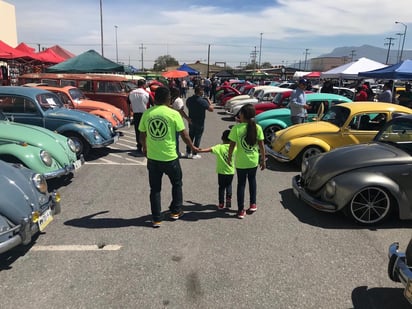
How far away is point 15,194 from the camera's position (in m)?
3.65

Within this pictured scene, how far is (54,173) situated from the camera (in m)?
5.46

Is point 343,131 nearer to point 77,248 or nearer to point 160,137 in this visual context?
point 160,137

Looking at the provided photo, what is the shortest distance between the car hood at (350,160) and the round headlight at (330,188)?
0.35ft

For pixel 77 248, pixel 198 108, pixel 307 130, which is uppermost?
pixel 198 108

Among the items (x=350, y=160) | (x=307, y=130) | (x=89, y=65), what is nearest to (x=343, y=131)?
(x=307, y=130)

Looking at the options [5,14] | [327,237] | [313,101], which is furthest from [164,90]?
[5,14]

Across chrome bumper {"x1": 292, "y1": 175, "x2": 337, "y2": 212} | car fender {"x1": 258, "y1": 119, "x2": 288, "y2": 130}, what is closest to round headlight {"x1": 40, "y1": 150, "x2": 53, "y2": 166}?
chrome bumper {"x1": 292, "y1": 175, "x2": 337, "y2": 212}

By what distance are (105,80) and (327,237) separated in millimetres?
11371

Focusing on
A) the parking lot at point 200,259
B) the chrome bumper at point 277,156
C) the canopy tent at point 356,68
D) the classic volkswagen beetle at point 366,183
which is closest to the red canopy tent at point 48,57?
the canopy tent at point 356,68

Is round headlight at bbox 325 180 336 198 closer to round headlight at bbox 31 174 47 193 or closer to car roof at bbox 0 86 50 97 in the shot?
round headlight at bbox 31 174 47 193

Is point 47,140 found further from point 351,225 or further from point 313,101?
point 313,101

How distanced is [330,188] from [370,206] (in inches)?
22.5

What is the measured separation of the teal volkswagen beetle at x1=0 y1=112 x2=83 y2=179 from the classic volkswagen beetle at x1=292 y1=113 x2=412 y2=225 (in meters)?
3.92

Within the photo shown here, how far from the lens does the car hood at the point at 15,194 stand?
3.46m
